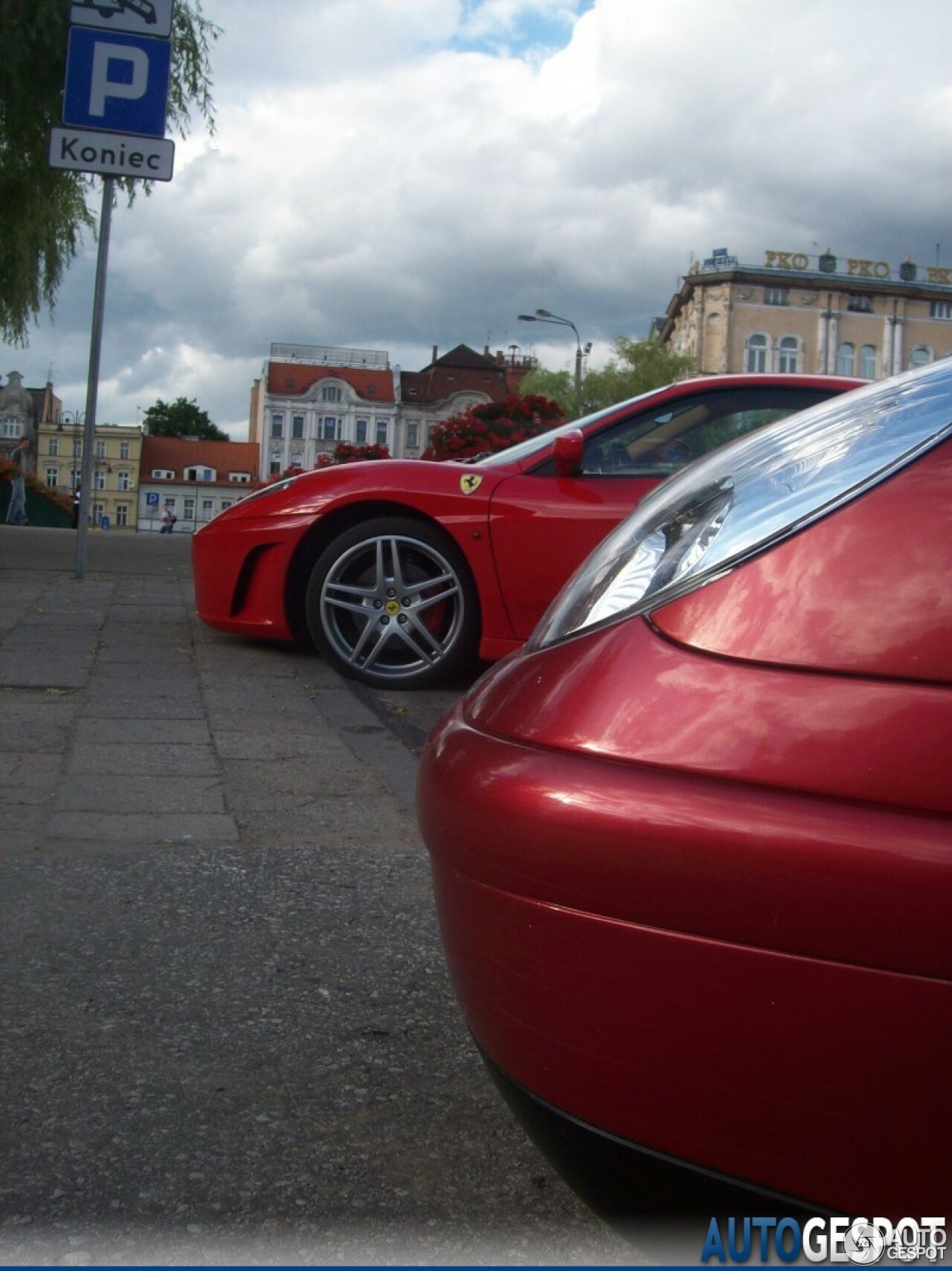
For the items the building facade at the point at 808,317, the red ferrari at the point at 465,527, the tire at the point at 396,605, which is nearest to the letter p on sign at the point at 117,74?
the red ferrari at the point at 465,527

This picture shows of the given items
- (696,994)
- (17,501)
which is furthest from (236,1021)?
(17,501)

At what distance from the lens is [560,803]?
1.42 metres

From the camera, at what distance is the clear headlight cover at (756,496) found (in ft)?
4.92

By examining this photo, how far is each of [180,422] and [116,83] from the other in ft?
412

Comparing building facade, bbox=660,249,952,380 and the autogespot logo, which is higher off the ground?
building facade, bbox=660,249,952,380

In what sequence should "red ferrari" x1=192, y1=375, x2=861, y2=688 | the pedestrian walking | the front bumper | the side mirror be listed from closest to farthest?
the front bumper, the side mirror, "red ferrari" x1=192, y1=375, x2=861, y2=688, the pedestrian walking

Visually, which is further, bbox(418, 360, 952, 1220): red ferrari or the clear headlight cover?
the clear headlight cover

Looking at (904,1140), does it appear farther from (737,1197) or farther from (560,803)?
(560,803)

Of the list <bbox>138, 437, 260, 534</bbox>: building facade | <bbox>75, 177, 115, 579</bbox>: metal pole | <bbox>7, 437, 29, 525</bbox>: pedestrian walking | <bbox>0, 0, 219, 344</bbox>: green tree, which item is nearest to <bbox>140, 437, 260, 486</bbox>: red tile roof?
<bbox>138, 437, 260, 534</bbox>: building facade

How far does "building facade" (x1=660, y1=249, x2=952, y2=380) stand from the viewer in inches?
3349

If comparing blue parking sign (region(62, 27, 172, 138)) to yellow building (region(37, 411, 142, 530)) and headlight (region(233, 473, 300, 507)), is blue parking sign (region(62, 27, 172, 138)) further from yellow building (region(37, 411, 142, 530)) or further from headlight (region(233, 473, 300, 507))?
yellow building (region(37, 411, 142, 530))

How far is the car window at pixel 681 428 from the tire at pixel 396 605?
755 mm

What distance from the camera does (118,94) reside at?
337 inches

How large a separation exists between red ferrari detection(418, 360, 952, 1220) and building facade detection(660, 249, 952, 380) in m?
85.1
